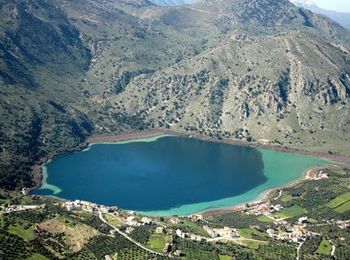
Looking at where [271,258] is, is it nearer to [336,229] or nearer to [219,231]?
[219,231]

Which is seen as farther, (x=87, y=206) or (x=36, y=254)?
(x=87, y=206)

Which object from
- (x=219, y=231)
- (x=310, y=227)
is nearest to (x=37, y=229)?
(x=219, y=231)

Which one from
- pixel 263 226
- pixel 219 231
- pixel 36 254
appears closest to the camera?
pixel 36 254

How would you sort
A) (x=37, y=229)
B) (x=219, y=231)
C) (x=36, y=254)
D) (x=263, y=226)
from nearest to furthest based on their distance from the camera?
(x=36, y=254)
(x=37, y=229)
(x=219, y=231)
(x=263, y=226)

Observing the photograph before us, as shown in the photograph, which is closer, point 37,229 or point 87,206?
point 37,229

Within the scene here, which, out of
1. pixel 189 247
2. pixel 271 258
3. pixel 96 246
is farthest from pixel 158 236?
pixel 271 258

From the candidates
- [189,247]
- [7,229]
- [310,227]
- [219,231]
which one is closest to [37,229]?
[7,229]

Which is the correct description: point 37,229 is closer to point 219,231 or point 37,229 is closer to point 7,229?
point 7,229

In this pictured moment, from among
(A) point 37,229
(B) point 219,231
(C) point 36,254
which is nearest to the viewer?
(C) point 36,254

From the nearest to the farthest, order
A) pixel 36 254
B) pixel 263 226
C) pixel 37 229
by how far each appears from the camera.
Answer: pixel 36 254 → pixel 37 229 → pixel 263 226
